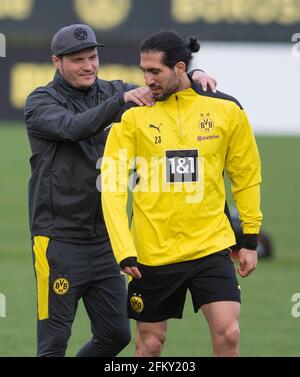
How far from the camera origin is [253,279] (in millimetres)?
13445

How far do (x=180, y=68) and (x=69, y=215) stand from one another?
3.77 feet

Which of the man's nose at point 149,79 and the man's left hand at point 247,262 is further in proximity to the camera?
the man's left hand at point 247,262

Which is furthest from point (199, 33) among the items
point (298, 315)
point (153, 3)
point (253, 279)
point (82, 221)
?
point (82, 221)

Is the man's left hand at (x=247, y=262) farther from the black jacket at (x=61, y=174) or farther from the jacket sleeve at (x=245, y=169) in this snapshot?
the black jacket at (x=61, y=174)

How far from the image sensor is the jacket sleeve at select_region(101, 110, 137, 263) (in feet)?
22.3

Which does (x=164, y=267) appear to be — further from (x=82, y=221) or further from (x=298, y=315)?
(x=298, y=315)

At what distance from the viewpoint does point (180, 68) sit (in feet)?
22.7

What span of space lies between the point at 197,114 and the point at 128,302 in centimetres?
120

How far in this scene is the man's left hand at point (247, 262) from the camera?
701 cm

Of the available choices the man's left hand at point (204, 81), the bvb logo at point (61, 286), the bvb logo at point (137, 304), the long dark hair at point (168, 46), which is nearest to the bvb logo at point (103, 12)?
the man's left hand at point (204, 81)

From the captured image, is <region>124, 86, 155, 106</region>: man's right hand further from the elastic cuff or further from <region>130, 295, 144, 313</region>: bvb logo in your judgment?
<region>130, 295, 144, 313</region>: bvb logo

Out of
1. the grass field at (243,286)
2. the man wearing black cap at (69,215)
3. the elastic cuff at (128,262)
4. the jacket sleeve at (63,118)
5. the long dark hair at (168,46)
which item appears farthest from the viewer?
the grass field at (243,286)

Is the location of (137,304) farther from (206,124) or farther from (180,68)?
(180,68)

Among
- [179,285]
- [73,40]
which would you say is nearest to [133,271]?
[179,285]
